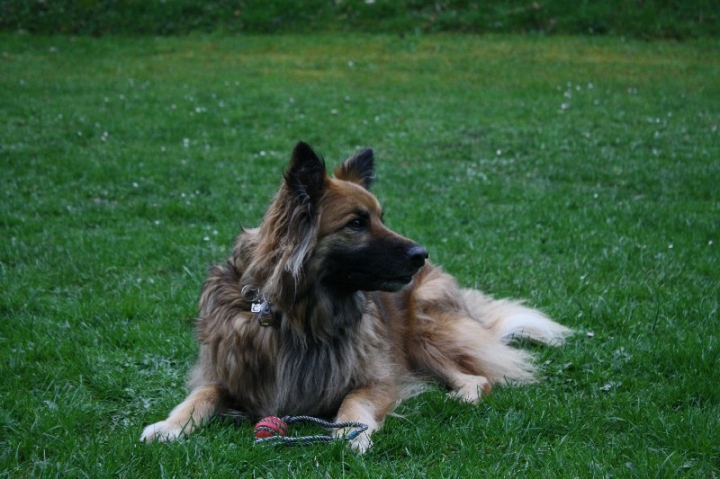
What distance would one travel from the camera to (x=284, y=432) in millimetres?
4191

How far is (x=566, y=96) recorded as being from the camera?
1492 cm

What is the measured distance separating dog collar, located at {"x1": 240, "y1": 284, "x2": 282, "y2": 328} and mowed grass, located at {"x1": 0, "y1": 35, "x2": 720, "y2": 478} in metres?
0.62

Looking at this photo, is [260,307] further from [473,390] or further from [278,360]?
[473,390]

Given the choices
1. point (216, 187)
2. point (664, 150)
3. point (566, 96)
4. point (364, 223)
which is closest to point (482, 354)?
point (364, 223)

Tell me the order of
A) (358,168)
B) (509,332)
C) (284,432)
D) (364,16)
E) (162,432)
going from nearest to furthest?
(162,432) < (284,432) < (358,168) < (509,332) < (364,16)

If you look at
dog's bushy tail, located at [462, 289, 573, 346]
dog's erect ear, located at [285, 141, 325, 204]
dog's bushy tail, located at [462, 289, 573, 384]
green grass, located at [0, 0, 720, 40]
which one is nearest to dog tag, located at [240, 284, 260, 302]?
dog's erect ear, located at [285, 141, 325, 204]

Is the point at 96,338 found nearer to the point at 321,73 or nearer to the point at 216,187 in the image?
the point at 216,187

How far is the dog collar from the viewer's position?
435cm

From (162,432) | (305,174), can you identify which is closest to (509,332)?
(305,174)

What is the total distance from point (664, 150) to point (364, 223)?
8095mm

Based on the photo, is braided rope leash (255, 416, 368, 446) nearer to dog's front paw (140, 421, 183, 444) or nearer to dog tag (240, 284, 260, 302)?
dog's front paw (140, 421, 183, 444)

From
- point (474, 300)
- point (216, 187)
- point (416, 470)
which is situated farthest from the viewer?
point (216, 187)

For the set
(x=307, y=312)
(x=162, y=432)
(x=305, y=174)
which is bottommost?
(x=162, y=432)

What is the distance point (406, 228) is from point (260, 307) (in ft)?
13.2
